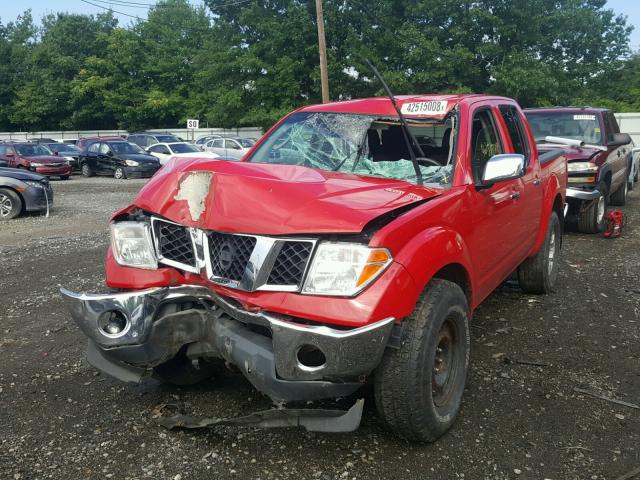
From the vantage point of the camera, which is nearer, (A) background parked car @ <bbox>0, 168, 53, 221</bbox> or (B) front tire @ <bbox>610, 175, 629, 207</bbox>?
(A) background parked car @ <bbox>0, 168, 53, 221</bbox>

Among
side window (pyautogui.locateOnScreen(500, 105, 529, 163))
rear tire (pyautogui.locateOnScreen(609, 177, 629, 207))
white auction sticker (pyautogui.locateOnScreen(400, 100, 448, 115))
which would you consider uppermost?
white auction sticker (pyautogui.locateOnScreen(400, 100, 448, 115))

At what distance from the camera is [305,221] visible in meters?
2.83

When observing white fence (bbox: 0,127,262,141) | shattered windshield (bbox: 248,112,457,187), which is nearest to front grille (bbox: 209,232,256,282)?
shattered windshield (bbox: 248,112,457,187)

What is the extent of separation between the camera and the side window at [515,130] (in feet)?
16.8

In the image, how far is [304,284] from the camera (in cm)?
278

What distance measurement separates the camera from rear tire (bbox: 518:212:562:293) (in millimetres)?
5754

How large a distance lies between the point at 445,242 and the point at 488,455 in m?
1.13

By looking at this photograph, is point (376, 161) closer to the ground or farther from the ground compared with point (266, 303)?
farther from the ground

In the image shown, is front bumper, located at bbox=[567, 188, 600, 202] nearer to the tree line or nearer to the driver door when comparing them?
the driver door

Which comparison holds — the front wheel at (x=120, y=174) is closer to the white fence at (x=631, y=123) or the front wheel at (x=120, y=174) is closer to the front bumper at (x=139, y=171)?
the front bumper at (x=139, y=171)

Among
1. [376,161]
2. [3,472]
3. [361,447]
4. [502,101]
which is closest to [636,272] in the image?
[502,101]

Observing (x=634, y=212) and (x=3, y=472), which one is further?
(x=634, y=212)

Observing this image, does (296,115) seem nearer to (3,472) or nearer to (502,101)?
(502,101)

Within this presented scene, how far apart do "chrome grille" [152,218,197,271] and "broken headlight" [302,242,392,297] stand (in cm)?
70
